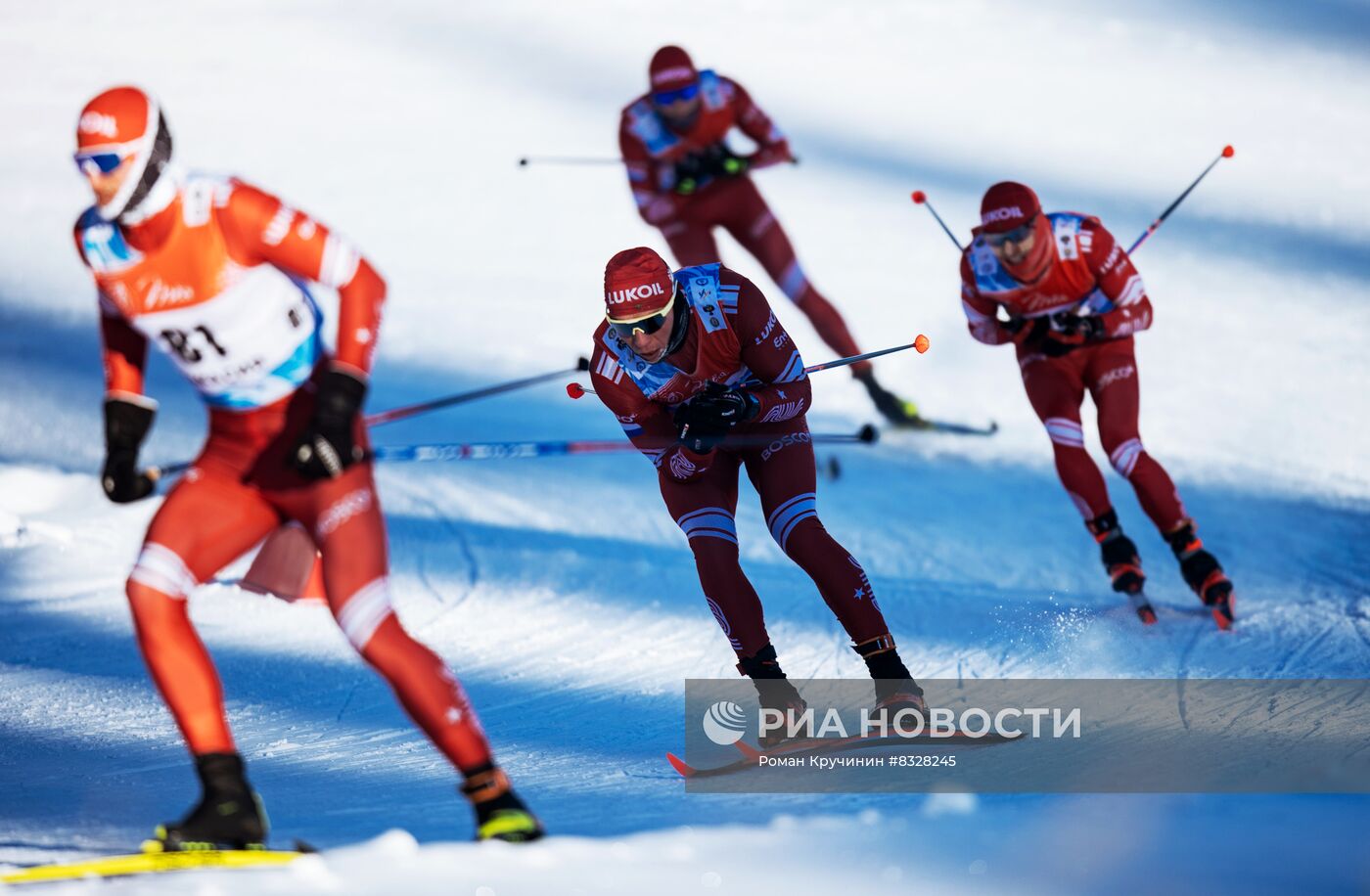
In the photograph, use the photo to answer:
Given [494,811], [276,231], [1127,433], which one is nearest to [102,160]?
[276,231]

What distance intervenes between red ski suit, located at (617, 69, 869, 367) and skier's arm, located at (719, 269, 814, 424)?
394 cm

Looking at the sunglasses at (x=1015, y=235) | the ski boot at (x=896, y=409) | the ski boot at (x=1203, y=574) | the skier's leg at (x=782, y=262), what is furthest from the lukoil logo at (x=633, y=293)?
the ski boot at (x=896, y=409)

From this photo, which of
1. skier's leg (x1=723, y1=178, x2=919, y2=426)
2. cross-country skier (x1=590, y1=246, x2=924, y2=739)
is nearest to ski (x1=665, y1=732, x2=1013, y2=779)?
cross-country skier (x1=590, y1=246, x2=924, y2=739)

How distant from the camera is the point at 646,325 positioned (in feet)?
16.5

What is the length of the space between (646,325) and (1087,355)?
2697 mm

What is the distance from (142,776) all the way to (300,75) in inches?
548

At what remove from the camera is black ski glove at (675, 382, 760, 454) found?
520 centimetres

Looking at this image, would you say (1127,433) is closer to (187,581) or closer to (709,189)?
(709,189)

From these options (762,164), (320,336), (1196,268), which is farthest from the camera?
(1196,268)

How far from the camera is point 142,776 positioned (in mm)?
5602

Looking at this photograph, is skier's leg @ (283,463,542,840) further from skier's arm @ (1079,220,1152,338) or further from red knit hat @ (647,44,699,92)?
red knit hat @ (647,44,699,92)

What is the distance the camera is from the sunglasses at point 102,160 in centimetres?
395

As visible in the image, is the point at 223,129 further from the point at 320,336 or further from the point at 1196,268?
the point at 320,336

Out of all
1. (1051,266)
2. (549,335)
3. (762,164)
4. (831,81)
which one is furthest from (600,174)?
(1051,266)
